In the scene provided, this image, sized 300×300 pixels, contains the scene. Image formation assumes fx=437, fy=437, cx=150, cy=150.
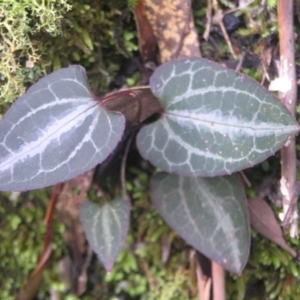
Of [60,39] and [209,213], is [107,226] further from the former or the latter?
[60,39]

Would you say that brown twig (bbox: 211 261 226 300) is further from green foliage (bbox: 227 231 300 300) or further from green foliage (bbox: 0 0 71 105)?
green foliage (bbox: 0 0 71 105)

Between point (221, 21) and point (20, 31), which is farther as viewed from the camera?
point (221, 21)

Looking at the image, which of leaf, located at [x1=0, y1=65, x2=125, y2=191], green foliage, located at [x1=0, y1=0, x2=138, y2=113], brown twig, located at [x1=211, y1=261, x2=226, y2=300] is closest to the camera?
leaf, located at [x1=0, y1=65, x2=125, y2=191]

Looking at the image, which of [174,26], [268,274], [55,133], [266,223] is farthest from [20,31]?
[268,274]

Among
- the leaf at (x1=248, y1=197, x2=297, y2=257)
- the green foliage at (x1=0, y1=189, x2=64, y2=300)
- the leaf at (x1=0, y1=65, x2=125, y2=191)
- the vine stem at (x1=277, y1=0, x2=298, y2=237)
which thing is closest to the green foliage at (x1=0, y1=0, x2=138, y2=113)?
the leaf at (x1=0, y1=65, x2=125, y2=191)

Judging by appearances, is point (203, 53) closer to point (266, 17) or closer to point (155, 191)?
point (266, 17)

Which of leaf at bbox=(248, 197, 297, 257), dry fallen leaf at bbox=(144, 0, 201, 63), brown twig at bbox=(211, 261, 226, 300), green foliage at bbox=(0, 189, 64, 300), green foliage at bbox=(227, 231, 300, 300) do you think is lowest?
green foliage at bbox=(227, 231, 300, 300)

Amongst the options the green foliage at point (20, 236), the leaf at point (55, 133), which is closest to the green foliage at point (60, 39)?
the leaf at point (55, 133)
